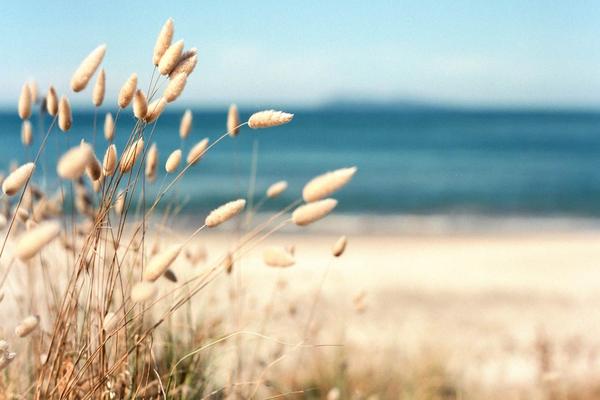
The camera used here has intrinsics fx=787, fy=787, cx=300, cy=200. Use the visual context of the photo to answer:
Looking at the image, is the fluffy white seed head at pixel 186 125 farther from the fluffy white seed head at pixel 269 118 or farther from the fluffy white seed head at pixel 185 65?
the fluffy white seed head at pixel 269 118

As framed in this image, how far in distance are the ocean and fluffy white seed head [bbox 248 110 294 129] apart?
13.0ft

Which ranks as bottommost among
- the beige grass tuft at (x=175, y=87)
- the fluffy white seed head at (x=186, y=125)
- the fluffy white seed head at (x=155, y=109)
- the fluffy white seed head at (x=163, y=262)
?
the fluffy white seed head at (x=186, y=125)

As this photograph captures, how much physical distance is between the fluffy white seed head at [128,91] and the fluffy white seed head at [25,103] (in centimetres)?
52

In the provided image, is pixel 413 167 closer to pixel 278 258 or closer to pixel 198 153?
pixel 198 153

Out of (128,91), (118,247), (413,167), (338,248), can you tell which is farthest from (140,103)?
(413,167)

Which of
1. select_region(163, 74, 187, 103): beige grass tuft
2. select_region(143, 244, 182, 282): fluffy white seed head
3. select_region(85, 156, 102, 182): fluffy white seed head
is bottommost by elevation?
select_region(143, 244, 182, 282): fluffy white seed head

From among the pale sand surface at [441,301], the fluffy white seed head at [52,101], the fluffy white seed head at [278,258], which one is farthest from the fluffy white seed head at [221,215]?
the pale sand surface at [441,301]

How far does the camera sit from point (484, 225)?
52.9ft

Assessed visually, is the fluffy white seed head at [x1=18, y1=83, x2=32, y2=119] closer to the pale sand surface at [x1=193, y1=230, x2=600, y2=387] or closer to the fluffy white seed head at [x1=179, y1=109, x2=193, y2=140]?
the fluffy white seed head at [x1=179, y1=109, x2=193, y2=140]

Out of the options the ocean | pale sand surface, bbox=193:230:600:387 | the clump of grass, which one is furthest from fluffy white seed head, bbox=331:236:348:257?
the ocean

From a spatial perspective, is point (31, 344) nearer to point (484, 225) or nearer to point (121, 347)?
point (121, 347)

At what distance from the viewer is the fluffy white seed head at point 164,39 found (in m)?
1.59

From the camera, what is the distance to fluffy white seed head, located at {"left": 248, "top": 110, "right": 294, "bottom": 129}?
147 cm

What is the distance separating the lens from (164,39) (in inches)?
62.7
